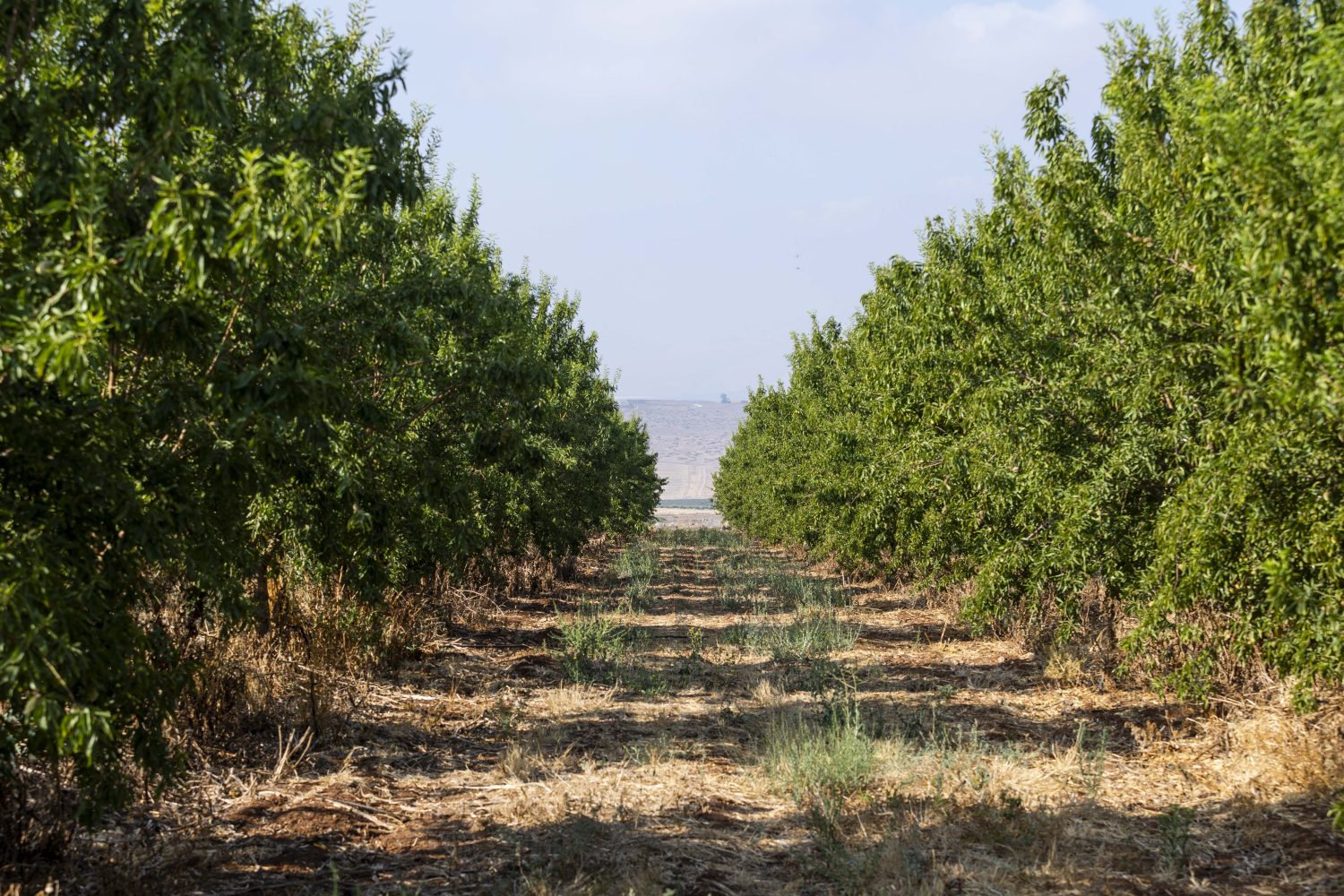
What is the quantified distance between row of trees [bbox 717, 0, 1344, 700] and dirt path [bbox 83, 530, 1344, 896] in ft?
3.04

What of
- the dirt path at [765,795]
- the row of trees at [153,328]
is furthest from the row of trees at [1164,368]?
the row of trees at [153,328]

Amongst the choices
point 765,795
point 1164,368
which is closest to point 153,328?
point 765,795

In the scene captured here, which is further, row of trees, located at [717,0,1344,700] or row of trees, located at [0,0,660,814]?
row of trees, located at [717,0,1344,700]

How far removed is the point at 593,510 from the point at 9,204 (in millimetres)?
18654

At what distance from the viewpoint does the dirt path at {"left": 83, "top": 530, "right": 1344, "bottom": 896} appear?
5.75 meters

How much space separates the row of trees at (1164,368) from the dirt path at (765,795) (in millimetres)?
928

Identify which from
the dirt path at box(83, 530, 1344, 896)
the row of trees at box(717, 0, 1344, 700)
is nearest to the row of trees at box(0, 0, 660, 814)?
the dirt path at box(83, 530, 1344, 896)

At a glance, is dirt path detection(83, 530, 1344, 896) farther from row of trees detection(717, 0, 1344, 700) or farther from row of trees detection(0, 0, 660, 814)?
row of trees detection(0, 0, 660, 814)

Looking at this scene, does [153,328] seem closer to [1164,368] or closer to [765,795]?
[765,795]

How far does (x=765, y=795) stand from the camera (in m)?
7.44

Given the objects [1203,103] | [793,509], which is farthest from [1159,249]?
[793,509]

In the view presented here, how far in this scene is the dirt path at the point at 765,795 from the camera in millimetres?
5746

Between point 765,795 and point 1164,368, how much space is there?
14.7ft

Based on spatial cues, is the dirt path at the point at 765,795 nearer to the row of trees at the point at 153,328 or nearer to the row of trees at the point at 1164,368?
the row of trees at the point at 1164,368
